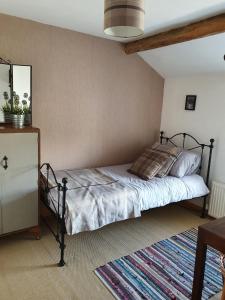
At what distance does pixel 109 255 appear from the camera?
259 cm

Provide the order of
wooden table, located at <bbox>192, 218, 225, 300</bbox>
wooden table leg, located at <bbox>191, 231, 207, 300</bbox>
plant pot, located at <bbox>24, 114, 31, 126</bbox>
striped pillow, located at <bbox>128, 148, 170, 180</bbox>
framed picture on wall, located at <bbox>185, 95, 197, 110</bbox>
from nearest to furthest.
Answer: wooden table, located at <bbox>192, 218, 225, 300</bbox> < wooden table leg, located at <bbox>191, 231, 207, 300</bbox> < plant pot, located at <bbox>24, 114, 31, 126</bbox> < striped pillow, located at <bbox>128, 148, 170, 180</bbox> < framed picture on wall, located at <bbox>185, 95, 197, 110</bbox>

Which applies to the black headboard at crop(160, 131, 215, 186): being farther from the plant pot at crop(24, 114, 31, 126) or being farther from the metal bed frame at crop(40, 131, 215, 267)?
the plant pot at crop(24, 114, 31, 126)

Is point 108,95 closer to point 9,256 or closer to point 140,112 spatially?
point 140,112

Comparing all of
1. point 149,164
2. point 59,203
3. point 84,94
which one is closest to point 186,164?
point 149,164

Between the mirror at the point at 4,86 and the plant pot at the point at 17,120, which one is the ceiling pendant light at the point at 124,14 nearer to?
the plant pot at the point at 17,120

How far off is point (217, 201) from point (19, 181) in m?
2.48

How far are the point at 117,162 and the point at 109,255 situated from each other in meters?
1.59

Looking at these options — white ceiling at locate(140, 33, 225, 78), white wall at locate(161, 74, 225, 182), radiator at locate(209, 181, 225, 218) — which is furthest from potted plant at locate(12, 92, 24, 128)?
radiator at locate(209, 181, 225, 218)

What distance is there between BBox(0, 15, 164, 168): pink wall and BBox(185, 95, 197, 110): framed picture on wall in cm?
53

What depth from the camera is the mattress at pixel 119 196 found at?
2379 mm

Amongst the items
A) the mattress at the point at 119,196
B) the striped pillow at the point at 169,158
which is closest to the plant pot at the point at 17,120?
the mattress at the point at 119,196

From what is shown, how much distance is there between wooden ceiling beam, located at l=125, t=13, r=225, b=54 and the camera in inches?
96.0

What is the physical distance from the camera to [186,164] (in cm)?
337

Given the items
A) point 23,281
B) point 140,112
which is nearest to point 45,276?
point 23,281
